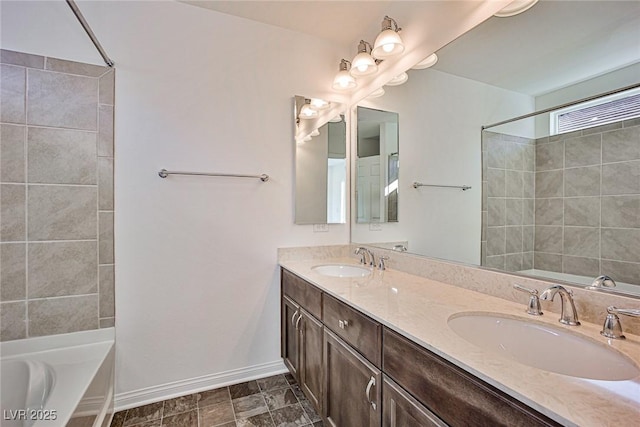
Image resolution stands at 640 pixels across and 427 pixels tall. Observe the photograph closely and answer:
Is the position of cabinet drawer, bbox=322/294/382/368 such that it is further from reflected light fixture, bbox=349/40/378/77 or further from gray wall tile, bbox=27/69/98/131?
gray wall tile, bbox=27/69/98/131

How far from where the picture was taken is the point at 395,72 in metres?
1.94

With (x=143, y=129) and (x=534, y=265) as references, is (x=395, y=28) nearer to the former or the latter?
(x=534, y=265)

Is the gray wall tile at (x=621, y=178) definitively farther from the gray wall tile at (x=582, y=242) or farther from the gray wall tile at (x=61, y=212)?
the gray wall tile at (x=61, y=212)

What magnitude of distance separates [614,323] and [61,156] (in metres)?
2.54

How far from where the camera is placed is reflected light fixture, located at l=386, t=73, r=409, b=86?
1.87 meters

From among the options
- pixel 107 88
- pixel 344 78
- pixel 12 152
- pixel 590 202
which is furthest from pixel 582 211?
pixel 12 152

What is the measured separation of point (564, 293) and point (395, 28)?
168 cm

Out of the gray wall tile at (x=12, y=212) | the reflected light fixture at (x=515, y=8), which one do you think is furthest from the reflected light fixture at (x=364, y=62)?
the gray wall tile at (x=12, y=212)

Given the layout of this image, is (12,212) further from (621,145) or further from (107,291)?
(621,145)

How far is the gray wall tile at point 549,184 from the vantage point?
1109 mm

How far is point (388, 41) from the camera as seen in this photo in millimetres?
1748

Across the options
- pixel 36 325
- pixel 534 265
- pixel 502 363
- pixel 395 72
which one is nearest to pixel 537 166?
pixel 534 265

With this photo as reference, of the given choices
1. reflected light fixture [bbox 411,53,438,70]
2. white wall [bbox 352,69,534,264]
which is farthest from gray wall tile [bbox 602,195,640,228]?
reflected light fixture [bbox 411,53,438,70]

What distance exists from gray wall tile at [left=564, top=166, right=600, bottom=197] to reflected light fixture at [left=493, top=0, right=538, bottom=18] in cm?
70
